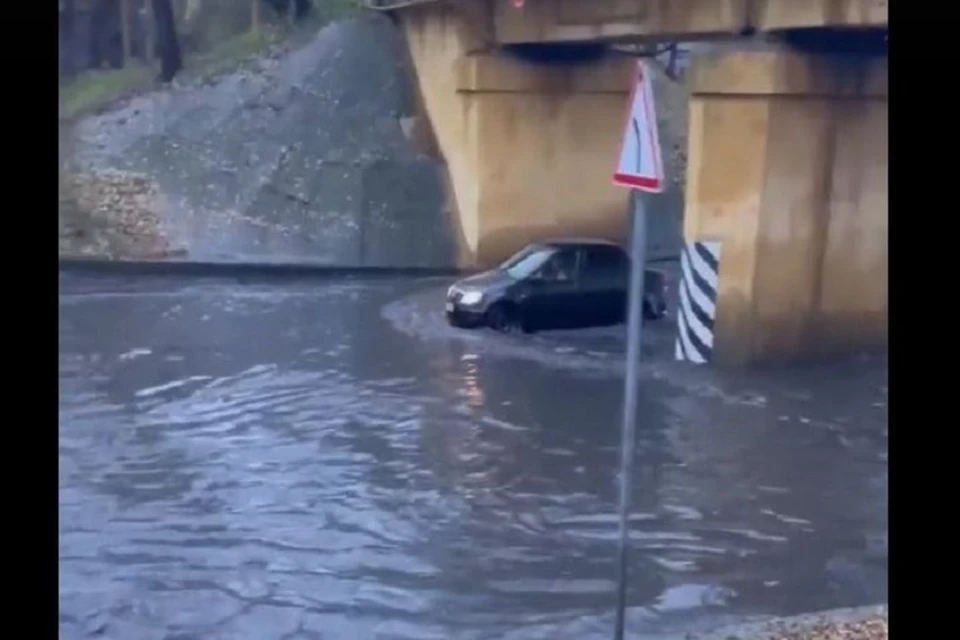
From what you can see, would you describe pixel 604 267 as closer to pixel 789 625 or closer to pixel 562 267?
pixel 562 267

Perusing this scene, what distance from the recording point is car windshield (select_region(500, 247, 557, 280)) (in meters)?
21.6

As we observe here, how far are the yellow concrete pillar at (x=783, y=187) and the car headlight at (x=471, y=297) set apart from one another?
3423 millimetres

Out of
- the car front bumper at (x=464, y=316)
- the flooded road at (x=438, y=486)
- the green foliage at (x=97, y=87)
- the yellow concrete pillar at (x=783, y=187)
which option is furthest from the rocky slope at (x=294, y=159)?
the yellow concrete pillar at (x=783, y=187)

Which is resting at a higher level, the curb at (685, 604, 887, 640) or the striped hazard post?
the striped hazard post

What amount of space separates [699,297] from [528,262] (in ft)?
10.8

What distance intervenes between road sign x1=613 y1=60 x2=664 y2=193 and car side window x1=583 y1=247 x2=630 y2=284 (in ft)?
50.7

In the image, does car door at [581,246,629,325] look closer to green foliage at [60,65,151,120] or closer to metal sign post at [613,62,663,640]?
metal sign post at [613,62,663,640]

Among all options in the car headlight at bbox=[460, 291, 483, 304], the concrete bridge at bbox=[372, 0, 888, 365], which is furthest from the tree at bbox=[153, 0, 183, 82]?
the car headlight at bbox=[460, 291, 483, 304]

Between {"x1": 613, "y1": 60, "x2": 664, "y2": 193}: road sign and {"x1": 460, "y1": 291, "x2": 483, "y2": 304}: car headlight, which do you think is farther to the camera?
{"x1": 460, "y1": 291, "x2": 483, "y2": 304}: car headlight

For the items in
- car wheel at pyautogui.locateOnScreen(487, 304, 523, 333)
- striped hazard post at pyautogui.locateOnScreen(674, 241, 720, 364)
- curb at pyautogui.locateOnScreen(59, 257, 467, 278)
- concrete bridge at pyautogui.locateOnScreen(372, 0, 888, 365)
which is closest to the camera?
concrete bridge at pyautogui.locateOnScreen(372, 0, 888, 365)

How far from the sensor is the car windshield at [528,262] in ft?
71.0

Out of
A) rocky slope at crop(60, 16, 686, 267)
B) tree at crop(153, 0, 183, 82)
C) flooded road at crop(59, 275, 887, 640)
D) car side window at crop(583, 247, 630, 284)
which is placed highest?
tree at crop(153, 0, 183, 82)

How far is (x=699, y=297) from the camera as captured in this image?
63.5ft

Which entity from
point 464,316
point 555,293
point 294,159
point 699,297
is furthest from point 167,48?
point 699,297
